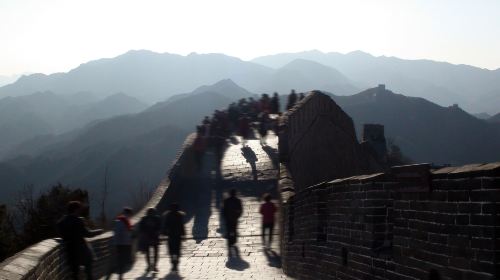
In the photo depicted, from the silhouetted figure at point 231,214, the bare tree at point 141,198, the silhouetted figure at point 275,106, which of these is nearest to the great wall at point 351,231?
the silhouetted figure at point 231,214

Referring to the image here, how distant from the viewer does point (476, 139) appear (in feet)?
469

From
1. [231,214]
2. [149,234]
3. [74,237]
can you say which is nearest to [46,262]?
[74,237]

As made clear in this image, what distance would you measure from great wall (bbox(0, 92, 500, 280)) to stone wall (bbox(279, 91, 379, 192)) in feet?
0.39

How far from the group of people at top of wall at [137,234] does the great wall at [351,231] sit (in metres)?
0.25

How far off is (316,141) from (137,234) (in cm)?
1026

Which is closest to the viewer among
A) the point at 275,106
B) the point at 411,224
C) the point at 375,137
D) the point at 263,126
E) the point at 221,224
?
the point at 411,224

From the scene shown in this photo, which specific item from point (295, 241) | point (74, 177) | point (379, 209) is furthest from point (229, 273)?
point (74, 177)

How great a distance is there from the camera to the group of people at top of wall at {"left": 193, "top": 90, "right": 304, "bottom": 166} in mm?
27000

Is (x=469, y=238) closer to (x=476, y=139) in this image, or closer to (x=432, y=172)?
(x=432, y=172)

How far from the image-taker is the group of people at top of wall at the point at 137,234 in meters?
10.5

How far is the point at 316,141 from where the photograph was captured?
1011 inches

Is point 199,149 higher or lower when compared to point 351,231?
higher

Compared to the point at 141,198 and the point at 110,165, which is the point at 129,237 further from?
the point at 110,165

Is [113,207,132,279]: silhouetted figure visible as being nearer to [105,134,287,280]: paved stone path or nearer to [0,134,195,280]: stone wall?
[0,134,195,280]: stone wall
